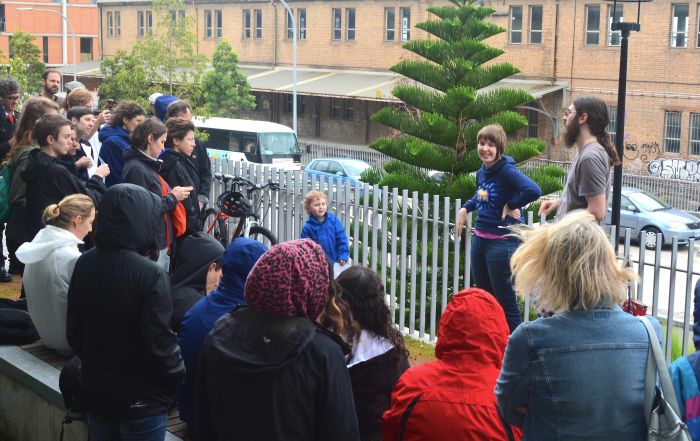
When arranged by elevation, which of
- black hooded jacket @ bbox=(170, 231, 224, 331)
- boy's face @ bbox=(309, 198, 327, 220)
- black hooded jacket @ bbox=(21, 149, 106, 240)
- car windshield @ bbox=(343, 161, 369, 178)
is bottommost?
car windshield @ bbox=(343, 161, 369, 178)

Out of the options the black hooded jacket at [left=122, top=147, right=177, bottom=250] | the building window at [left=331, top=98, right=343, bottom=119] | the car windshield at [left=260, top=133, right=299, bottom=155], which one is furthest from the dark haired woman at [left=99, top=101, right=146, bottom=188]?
the building window at [left=331, top=98, right=343, bottom=119]

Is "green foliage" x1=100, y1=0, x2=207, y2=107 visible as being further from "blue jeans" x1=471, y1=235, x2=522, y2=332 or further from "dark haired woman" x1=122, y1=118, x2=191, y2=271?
"blue jeans" x1=471, y1=235, x2=522, y2=332

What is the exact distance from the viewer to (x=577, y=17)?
41625mm

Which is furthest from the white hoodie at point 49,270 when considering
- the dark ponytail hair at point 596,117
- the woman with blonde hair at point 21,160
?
the dark ponytail hair at point 596,117

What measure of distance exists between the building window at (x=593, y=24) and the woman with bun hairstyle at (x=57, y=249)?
37.8 m

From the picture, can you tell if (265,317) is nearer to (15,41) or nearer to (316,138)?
(316,138)

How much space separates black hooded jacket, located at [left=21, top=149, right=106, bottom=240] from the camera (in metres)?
7.82

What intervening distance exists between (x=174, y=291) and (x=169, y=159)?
2732 mm

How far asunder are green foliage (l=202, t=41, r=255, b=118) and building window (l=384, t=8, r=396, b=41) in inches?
298

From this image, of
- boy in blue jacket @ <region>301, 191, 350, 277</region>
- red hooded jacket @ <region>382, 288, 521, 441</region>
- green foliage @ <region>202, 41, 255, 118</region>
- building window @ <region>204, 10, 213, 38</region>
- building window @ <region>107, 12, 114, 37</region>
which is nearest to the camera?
red hooded jacket @ <region>382, 288, 521, 441</region>

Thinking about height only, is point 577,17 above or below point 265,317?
above

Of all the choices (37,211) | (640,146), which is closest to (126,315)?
(37,211)

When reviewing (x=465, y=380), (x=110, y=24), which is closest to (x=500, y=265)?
(x=465, y=380)

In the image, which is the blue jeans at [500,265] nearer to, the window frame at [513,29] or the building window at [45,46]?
the window frame at [513,29]
